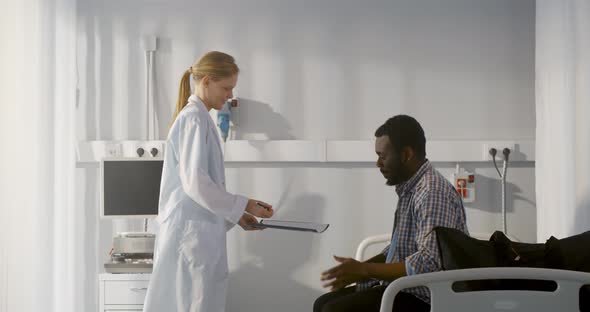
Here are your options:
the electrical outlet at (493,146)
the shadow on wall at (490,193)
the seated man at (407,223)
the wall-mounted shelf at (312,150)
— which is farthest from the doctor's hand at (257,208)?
the electrical outlet at (493,146)

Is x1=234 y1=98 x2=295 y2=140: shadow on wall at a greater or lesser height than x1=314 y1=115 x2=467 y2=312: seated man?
greater

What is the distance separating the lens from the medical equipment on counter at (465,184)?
338 cm

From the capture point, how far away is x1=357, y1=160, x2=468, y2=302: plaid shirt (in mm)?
1753

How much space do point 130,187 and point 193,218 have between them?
28.3 inches

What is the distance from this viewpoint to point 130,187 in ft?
10.1

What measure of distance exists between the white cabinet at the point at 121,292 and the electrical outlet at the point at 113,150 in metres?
0.77

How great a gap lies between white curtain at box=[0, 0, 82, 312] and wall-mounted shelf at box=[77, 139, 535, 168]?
1.18ft

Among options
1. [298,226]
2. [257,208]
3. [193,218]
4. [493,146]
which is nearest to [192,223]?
[193,218]

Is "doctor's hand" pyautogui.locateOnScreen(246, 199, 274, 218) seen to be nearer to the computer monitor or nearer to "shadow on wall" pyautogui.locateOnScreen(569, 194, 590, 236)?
the computer monitor

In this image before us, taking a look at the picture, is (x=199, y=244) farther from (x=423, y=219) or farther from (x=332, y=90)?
(x=332, y=90)

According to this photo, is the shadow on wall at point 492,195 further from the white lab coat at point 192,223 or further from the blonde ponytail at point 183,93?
the blonde ponytail at point 183,93

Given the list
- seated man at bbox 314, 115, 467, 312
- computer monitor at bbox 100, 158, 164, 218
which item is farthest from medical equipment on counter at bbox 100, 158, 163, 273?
seated man at bbox 314, 115, 467, 312

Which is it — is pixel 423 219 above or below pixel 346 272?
above

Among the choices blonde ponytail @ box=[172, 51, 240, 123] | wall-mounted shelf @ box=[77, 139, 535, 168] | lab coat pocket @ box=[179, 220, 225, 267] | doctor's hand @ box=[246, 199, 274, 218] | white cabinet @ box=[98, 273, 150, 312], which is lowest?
white cabinet @ box=[98, 273, 150, 312]
